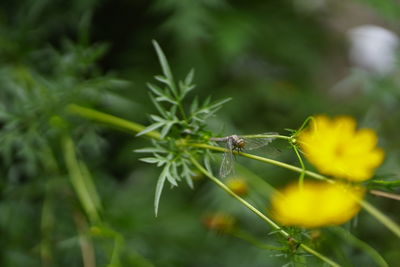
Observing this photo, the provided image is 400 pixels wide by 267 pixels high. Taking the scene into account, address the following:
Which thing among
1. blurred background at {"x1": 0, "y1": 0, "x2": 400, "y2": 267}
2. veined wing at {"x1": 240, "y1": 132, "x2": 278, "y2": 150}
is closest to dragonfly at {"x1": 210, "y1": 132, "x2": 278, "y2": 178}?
veined wing at {"x1": 240, "y1": 132, "x2": 278, "y2": 150}

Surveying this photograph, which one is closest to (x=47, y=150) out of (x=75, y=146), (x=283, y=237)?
(x=75, y=146)

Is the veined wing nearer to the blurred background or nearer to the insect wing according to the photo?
the insect wing

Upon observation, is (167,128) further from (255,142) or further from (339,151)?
(339,151)

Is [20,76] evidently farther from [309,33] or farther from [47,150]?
[309,33]

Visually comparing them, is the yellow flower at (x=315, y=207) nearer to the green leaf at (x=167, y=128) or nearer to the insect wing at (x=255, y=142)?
the insect wing at (x=255, y=142)

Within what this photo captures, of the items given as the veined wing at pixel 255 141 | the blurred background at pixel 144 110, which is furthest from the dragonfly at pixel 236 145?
the blurred background at pixel 144 110

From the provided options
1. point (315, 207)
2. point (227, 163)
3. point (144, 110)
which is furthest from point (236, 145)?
point (144, 110)
